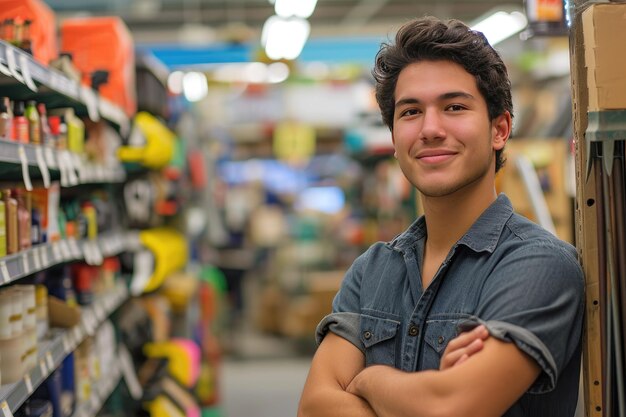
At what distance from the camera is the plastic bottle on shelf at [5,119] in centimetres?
262

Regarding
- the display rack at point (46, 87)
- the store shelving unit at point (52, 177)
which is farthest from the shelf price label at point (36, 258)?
the display rack at point (46, 87)

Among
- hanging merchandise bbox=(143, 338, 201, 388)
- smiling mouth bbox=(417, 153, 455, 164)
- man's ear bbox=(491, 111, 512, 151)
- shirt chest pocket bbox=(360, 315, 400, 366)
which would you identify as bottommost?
hanging merchandise bbox=(143, 338, 201, 388)

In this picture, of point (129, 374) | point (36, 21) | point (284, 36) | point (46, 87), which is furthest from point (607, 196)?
point (284, 36)

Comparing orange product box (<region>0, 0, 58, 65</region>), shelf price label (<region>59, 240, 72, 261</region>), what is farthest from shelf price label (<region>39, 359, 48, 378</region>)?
orange product box (<region>0, 0, 58, 65</region>)

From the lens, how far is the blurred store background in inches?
155

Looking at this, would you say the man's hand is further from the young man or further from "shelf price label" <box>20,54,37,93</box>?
"shelf price label" <box>20,54,37,93</box>

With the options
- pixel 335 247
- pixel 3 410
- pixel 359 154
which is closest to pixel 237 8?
pixel 335 247

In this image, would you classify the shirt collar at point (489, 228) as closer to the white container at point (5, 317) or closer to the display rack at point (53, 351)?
the display rack at point (53, 351)

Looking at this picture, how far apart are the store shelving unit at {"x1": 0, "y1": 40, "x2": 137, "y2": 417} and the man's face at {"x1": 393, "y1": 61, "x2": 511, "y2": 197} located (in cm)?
118

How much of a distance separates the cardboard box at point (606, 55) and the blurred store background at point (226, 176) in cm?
21

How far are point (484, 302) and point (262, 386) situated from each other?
640 cm

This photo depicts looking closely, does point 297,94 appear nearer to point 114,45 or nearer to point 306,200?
point 306,200

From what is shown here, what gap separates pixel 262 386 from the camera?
8.04 metres

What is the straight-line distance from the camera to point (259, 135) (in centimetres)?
1058
